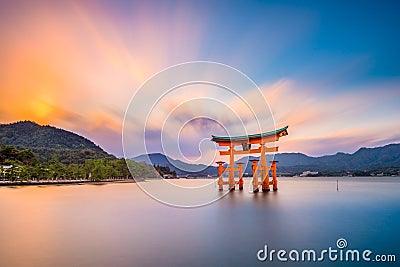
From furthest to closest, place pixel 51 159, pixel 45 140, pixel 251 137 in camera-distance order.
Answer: pixel 45 140, pixel 51 159, pixel 251 137

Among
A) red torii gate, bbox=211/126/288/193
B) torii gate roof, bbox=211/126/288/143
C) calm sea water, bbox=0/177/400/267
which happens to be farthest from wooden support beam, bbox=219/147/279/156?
calm sea water, bbox=0/177/400/267

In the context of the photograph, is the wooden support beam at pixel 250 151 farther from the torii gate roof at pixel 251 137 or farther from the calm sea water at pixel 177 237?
the calm sea water at pixel 177 237

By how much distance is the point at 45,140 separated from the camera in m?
79.0

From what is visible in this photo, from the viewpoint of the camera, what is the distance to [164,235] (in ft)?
28.5

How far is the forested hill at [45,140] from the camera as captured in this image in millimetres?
68938

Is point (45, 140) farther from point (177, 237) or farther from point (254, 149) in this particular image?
point (177, 237)

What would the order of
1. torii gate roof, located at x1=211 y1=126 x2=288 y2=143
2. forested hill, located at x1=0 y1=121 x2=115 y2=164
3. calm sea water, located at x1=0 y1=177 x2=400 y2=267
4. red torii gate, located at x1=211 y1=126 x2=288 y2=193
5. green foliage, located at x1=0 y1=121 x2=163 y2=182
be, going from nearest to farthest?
1. calm sea water, located at x1=0 y1=177 x2=400 y2=267
2. torii gate roof, located at x1=211 y1=126 x2=288 y2=143
3. red torii gate, located at x1=211 y1=126 x2=288 y2=193
4. green foliage, located at x1=0 y1=121 x2=163 y2=182
5. forested hill, located at x1=0 y1=121 x2=115 y2=164

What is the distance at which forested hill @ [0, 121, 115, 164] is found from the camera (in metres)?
68.9

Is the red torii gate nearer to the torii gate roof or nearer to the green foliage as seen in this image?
the torii gate roof

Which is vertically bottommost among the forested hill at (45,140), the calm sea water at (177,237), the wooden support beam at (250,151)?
the calm sea water at (177,237)

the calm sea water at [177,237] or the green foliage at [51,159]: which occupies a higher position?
the green foliage at [51,159]

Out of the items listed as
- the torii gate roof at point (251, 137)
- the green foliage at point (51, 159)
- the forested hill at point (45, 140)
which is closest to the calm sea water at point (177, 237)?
the torii gate roof at point (251, 137)

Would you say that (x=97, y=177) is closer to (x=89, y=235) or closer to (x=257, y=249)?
(x=89, y=235)

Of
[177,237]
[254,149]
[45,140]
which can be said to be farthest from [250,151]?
[45,140]
